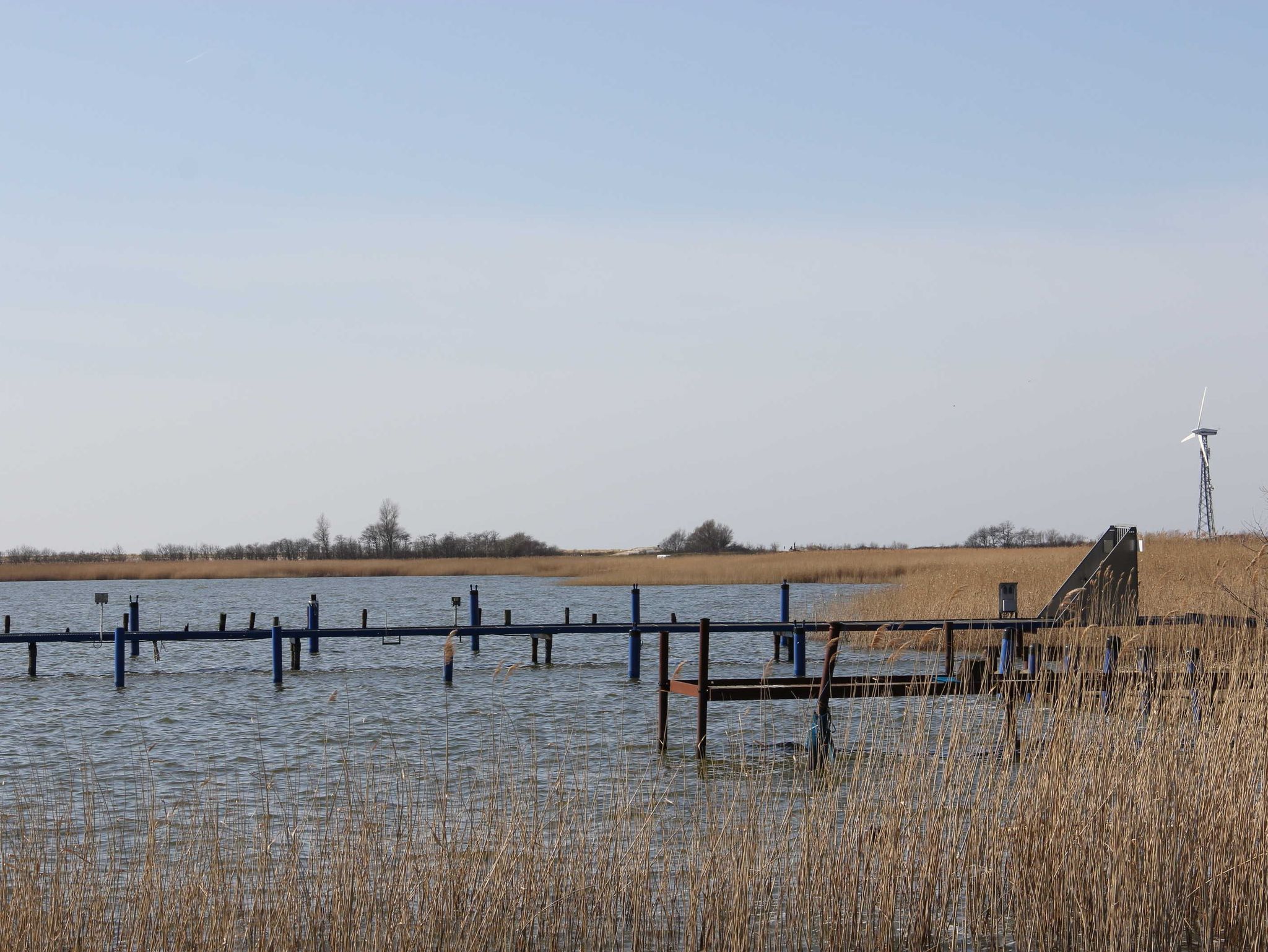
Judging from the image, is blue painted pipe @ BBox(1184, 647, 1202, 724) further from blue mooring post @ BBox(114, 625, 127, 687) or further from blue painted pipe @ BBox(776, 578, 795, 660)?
blue mooring post @ BBox(114, 625, 127, 687)

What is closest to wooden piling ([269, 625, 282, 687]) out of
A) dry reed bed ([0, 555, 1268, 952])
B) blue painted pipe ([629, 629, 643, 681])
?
blue painted pipe ([629, 629, 643, 681])

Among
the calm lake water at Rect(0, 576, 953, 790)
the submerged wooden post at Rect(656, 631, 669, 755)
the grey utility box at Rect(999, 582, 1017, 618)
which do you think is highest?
the grey utility box at Rect(999, 582, 1017, 618)

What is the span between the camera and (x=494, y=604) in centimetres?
5278

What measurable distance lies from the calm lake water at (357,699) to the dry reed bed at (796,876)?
93 centimetres

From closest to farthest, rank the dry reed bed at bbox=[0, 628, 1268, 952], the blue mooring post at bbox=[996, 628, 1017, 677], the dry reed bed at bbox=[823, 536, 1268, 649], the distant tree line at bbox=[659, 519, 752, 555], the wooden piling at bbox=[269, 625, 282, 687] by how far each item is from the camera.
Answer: the dry reed bed at bbox=[0, 628, 1268, 952] → the blue mooring post at bbox=[996, 628, 1017, 677] → the dry reed bed at bbox=[823, 536, 1268, 649] → the wooden piling at bbox=[269, 625, 282, 687] → the distant tree line at bbox=[659, 519, 752, 555]

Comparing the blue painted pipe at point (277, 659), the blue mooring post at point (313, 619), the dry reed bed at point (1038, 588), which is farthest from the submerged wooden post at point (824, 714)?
the blue mooring post at point (313, 619)

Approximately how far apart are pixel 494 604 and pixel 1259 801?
46.8 metres

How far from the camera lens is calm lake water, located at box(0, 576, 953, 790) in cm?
1472

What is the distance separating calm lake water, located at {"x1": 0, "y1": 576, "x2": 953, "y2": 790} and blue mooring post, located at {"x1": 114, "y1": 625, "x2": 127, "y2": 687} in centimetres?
40

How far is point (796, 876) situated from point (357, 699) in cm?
1492

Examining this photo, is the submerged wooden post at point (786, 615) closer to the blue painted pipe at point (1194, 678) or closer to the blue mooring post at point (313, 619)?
the blue mooring post at point (313, 619)

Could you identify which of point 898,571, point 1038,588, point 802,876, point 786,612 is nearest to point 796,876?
point 802,876

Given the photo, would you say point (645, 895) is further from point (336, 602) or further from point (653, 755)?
point (336, 602)

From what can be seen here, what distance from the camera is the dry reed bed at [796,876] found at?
629 centimetres
